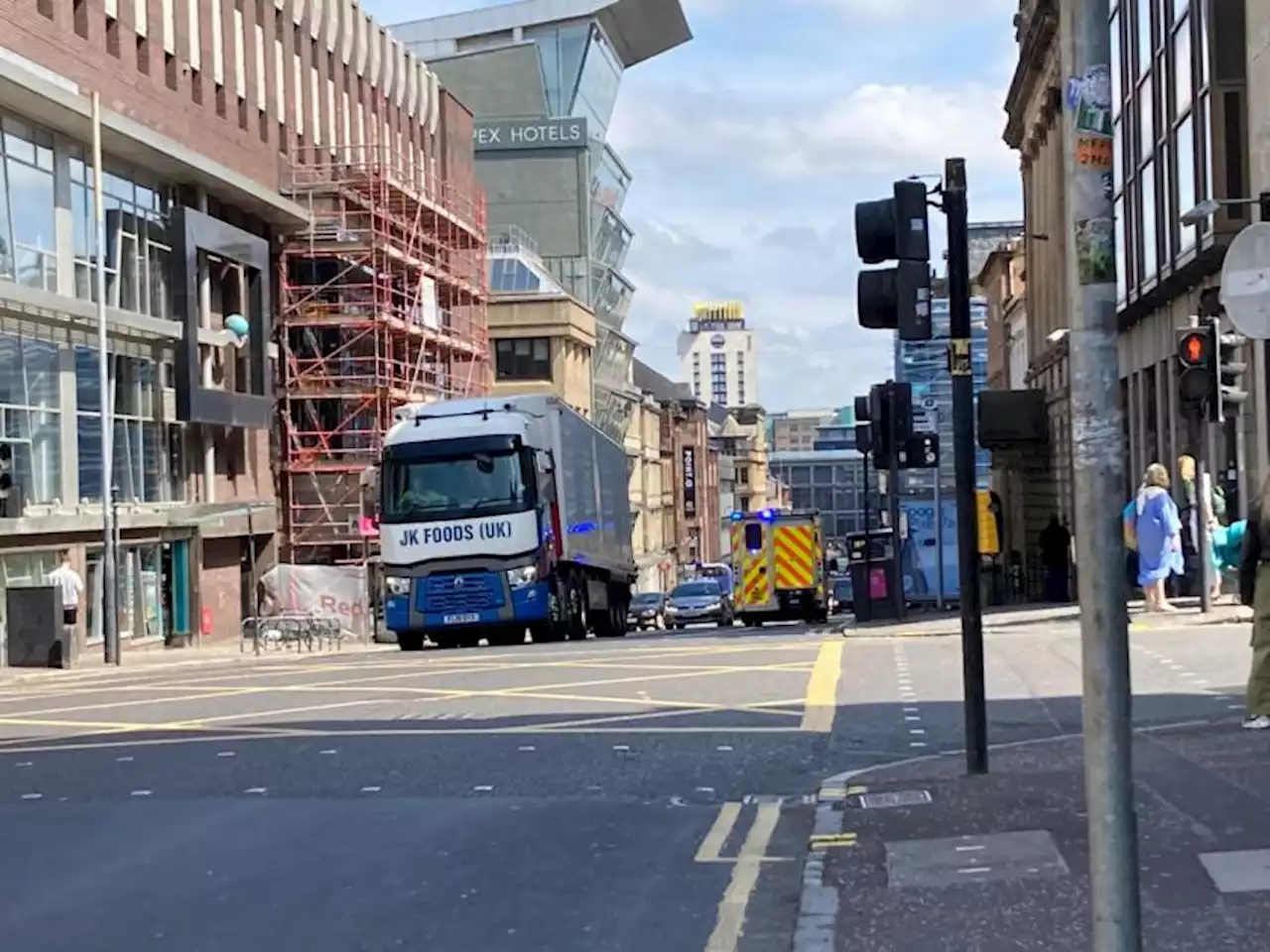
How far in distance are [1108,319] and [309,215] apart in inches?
1818

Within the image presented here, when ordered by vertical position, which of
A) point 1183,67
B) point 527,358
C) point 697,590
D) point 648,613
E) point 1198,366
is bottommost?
point 648,613

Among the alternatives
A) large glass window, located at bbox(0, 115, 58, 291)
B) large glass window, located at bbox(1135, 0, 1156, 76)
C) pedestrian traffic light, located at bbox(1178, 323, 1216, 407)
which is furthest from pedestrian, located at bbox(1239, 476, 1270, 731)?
large glass window, located at bbox(0, 115, 58, 291)

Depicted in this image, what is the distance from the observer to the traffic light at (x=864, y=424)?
67.2 feet

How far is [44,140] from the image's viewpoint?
3522cm

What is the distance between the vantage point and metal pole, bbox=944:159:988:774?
32.4ft

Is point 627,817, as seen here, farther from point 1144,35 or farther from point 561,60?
point 561,60

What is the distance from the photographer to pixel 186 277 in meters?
40.8

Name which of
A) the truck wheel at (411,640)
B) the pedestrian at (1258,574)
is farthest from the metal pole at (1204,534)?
the truck wheel at (411,640)

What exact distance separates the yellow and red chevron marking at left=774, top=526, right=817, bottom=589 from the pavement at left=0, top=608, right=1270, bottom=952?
2655 centimetres

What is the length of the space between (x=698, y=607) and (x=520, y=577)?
23.9m

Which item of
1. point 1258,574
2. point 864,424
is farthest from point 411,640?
point 1258,574

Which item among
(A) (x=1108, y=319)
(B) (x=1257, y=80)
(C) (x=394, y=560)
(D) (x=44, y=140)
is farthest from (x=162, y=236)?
(A) (x=1108, y=319)

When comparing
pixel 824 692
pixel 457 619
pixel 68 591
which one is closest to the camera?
pixel 824 692

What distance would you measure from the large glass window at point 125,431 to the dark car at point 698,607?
51.6ft
